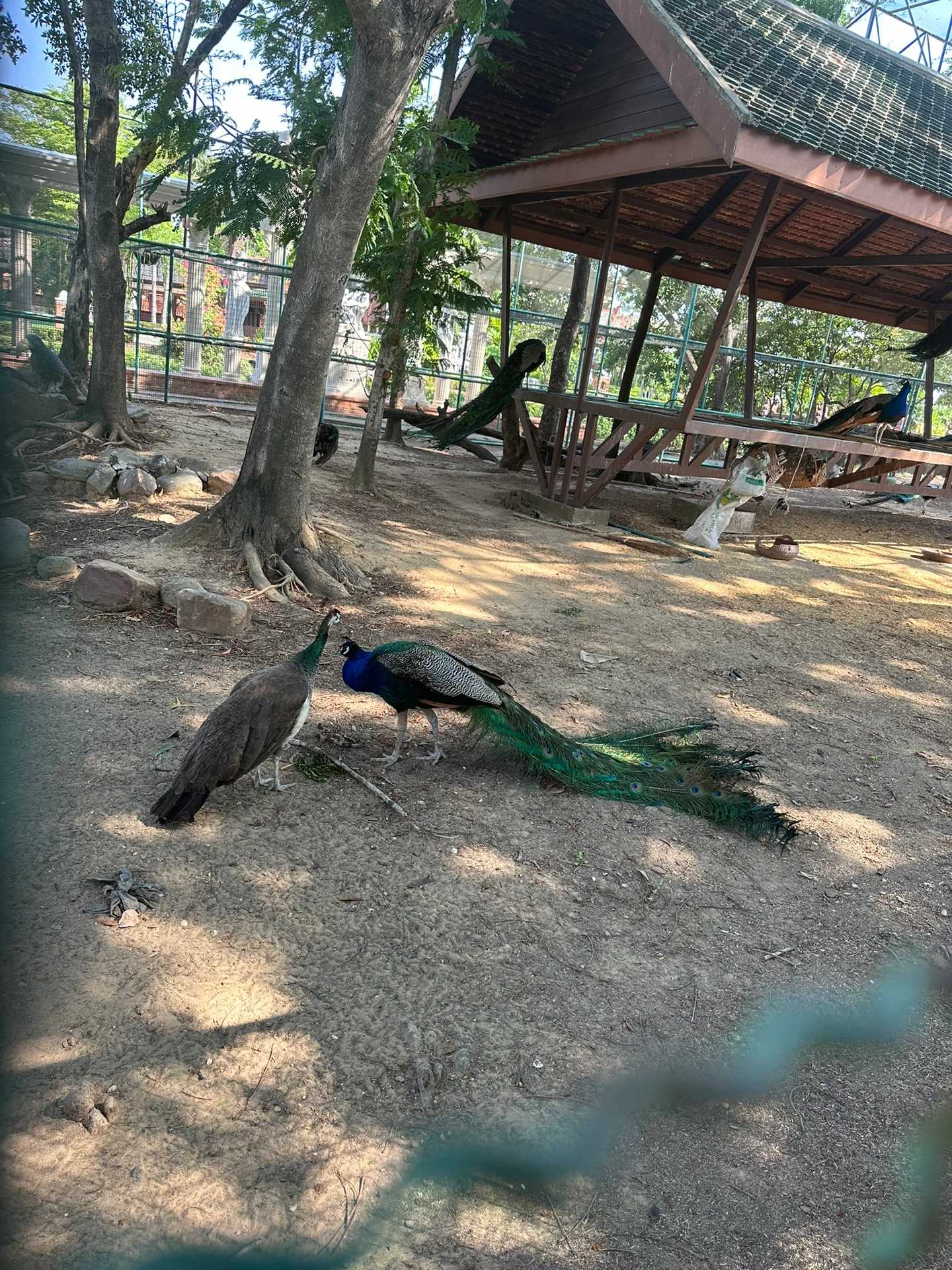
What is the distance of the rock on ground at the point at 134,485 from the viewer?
7434mm

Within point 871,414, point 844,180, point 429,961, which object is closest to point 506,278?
point 844,180

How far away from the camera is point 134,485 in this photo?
294 inches

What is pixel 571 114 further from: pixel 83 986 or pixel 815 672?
pixel 83 986

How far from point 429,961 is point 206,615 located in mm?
2950

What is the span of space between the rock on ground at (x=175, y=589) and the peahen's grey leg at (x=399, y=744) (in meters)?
1.91

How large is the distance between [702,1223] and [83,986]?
1797mm

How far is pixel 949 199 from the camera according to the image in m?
8.19

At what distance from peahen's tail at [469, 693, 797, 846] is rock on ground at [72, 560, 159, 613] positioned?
2.43m

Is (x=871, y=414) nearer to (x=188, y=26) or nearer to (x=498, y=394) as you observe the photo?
(x=498, y=394)

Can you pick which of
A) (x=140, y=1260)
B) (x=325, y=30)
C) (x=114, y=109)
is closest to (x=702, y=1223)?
(x=140, y=1260)

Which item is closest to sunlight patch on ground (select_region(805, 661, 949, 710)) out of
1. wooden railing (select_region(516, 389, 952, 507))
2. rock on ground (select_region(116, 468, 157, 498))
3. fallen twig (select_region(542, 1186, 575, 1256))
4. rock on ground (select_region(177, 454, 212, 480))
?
wooden railing (select_region(516, 389, 952, 507))

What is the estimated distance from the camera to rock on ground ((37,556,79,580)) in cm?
548

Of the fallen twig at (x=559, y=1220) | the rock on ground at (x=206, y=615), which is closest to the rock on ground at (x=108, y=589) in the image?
the rock on ground at (x=206, y=615)

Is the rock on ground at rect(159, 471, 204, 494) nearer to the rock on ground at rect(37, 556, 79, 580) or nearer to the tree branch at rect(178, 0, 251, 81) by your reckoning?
the rock on ground at rect(37, 556, 79, 580)
